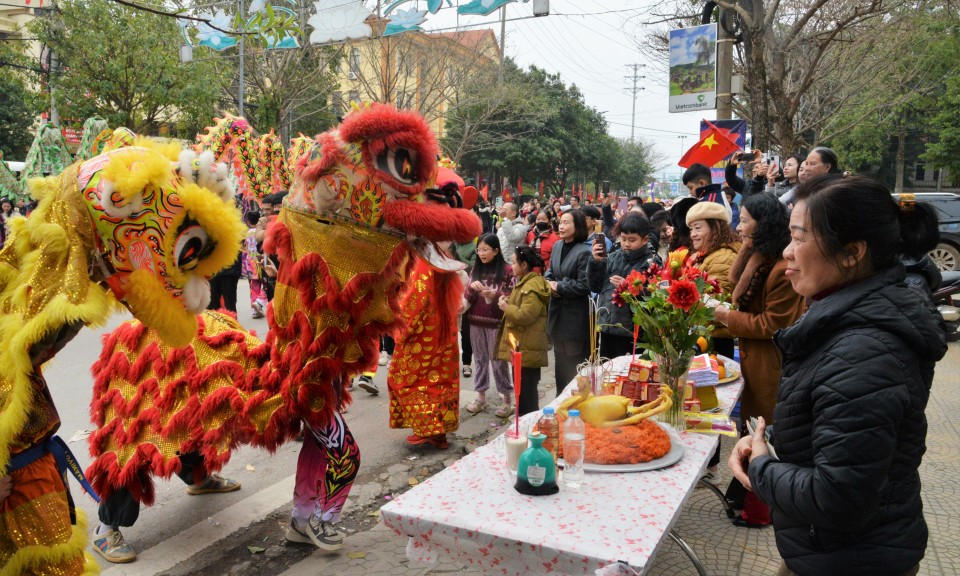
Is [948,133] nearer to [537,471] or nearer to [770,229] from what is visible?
[770,229]

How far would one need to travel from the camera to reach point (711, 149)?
7.81 metres

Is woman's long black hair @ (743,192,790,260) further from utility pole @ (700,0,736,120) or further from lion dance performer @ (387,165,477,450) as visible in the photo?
utility pole @ (700,0,736,120)

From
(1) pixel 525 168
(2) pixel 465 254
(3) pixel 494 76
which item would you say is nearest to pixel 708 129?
(2) pixel 465 254

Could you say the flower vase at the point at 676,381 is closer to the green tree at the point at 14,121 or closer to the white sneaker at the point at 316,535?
the white sneaker at the point at 316,535

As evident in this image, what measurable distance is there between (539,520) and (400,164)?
5.69 feet

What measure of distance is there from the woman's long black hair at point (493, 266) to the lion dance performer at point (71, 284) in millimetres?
3535

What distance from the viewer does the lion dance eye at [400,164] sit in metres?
3.05

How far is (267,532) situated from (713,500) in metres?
2.66

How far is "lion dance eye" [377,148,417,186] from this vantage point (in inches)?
120

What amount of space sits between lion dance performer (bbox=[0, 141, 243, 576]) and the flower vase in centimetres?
204

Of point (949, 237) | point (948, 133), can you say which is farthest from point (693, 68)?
point (948, 133)

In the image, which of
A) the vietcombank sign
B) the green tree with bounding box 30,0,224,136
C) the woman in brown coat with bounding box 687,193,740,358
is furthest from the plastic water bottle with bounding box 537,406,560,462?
the green tree with bounding box 30,0,224,136

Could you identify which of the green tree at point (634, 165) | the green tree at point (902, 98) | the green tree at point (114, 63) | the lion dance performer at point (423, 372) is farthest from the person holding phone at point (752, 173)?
the green tree at point (634, 165)

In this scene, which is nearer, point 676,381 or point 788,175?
point 676,381
